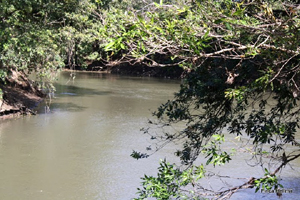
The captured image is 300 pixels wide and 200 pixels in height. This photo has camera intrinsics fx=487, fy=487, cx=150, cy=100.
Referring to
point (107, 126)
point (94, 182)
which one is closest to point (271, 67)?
point (94, 182)

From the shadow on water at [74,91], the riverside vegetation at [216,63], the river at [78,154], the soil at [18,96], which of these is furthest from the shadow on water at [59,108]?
the riverside vegetation at [216,63]

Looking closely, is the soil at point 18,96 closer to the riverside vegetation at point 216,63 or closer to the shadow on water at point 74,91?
the shadow on water at point 74,91

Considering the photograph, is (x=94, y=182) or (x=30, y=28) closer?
(x=94, y=182)

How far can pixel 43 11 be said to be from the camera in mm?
10133

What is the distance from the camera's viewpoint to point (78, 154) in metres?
8.18

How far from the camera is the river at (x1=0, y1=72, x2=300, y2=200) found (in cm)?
640

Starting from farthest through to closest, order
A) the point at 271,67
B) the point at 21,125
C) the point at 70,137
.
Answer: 1. the point at 21,125
2. the point at 70,137
3. the point at 271,67

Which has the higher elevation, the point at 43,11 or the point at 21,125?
the point at 43,11

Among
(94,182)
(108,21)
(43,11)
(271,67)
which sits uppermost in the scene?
(43,11)

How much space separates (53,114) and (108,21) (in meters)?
8.60

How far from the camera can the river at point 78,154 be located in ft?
21.0

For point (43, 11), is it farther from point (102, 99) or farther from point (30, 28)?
point (102, 99)

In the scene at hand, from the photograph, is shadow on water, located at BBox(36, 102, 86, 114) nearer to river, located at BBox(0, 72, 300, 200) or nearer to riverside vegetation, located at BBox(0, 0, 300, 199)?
river, located at BBox(0, 72, 300, 200)

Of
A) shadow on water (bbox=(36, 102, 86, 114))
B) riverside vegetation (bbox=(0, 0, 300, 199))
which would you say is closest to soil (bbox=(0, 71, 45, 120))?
shadow on water (bbox=(36, 102, 86, 114))
